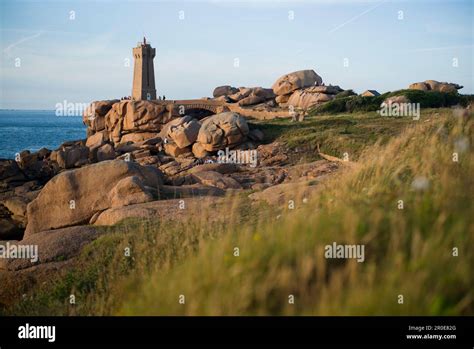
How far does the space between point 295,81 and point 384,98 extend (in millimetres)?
16871

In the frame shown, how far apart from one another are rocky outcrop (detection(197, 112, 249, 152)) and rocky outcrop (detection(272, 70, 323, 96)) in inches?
1044

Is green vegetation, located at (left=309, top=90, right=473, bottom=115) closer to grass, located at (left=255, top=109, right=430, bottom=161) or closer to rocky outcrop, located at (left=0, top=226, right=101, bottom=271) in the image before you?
grass, located at (left=255, top=109, right=430, bottom=161)

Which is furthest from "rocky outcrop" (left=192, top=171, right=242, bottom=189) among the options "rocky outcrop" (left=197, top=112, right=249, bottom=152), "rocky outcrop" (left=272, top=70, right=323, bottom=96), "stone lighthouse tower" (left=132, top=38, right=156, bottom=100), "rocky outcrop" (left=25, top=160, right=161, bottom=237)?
"stone lighthouse tower" (left=132, top=38, right=156, bottom=100)

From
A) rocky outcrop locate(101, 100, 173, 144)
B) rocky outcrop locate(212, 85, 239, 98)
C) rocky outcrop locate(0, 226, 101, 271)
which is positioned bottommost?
rocky outcrop locate(0, 226, 101, 271)

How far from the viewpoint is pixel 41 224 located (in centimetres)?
1888

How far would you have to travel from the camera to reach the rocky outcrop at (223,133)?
38062mm

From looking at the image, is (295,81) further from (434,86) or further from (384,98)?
(384,98)

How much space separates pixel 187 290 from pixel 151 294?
0.67m

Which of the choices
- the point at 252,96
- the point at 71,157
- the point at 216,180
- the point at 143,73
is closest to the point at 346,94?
the point at 252,96

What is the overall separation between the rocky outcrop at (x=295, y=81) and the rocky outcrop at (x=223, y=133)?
2653cm

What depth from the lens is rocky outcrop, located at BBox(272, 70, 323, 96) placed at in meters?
64.2
